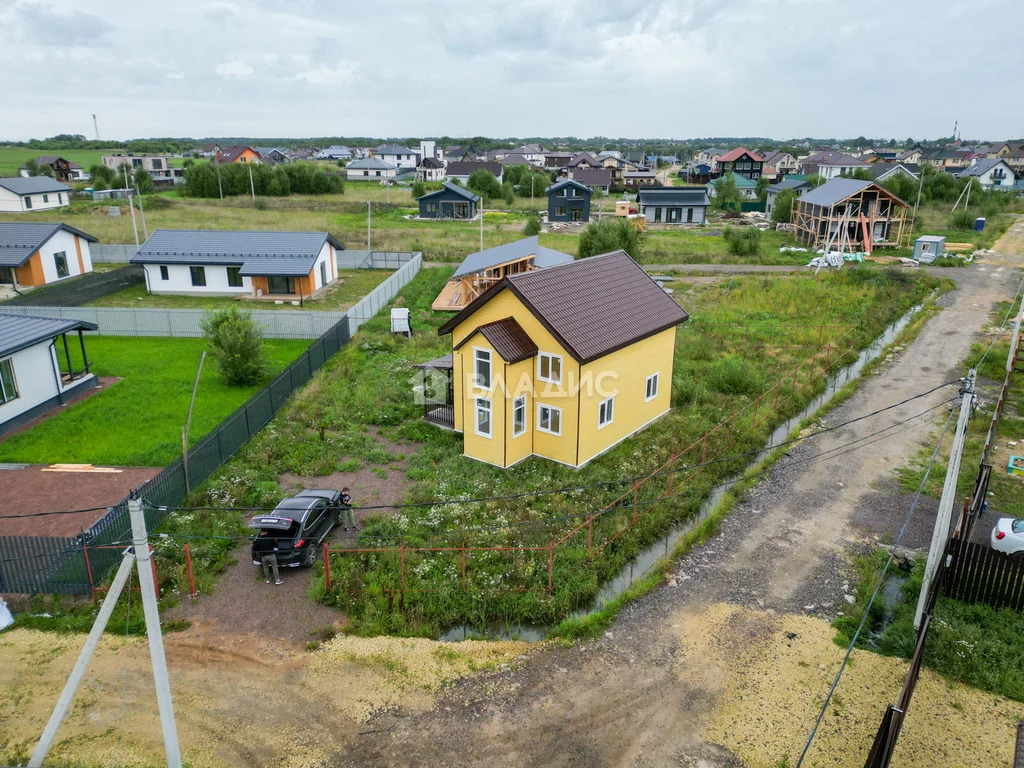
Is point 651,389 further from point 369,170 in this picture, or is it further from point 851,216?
point 369,170

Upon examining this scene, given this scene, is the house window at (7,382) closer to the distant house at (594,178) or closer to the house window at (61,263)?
the house window at (61,263)

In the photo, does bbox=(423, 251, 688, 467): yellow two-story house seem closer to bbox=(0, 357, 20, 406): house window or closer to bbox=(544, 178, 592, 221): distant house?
bbox=(0, 357, 20, 406): house window

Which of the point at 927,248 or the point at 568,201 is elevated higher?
the point at 568,201

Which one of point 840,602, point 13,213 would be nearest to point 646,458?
point 840,602

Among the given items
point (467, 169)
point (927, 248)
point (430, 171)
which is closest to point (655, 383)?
point (927, 248)

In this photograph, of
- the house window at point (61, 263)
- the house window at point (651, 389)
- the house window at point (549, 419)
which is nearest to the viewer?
the house window at point (549, 419)

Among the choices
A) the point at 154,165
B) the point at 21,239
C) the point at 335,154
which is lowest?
the point at 21,239

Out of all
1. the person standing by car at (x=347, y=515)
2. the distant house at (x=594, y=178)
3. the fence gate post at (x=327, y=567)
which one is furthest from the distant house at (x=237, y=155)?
the fence gate post at (x=327, y=567)

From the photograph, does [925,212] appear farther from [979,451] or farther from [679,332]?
[979,451]
